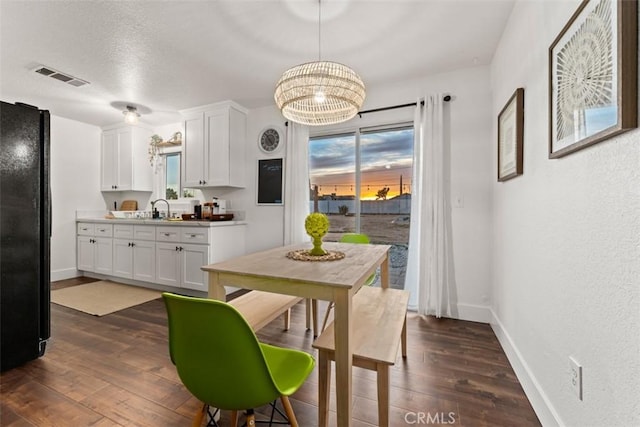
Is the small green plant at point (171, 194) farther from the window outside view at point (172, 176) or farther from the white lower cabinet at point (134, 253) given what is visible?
the white lower cabinet at point (134, 253)

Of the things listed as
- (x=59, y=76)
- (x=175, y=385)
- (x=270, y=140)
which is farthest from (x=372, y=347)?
(x=59, y=76)

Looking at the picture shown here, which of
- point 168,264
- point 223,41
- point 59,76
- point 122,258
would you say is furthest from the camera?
point 122,258

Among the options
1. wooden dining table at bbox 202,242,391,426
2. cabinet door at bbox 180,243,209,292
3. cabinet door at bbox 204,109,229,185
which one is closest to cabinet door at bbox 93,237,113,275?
cabinet door at bbox 180,243,209,292

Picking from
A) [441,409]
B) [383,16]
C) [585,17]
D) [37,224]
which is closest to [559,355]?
[441,409]

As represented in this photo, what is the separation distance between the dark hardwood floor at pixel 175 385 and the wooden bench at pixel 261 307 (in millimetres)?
484

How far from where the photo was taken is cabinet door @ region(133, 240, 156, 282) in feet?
12.3

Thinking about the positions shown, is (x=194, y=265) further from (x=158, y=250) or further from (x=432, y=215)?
(x=432, y=215)

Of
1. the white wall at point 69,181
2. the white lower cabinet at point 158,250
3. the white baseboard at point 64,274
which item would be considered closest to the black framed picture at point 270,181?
the white lower cabinet at point 158,250

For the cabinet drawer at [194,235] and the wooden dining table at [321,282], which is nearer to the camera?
the wooden dining table at [321,282]

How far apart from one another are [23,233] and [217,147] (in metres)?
2.21

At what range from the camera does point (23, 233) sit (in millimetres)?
1930

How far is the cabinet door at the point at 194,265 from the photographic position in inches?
134

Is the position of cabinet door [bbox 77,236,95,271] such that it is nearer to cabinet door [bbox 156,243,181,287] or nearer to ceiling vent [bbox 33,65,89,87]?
cabinet door [bbox 156,243,181,287]

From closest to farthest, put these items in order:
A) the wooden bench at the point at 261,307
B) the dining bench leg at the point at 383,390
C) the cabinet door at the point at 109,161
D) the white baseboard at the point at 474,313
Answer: the dining bench leg at the point at 383,390
the wooden bench at the point at 261,307
the white baseboard at the point at 474,313
the cabinet door at the point at 109,161
